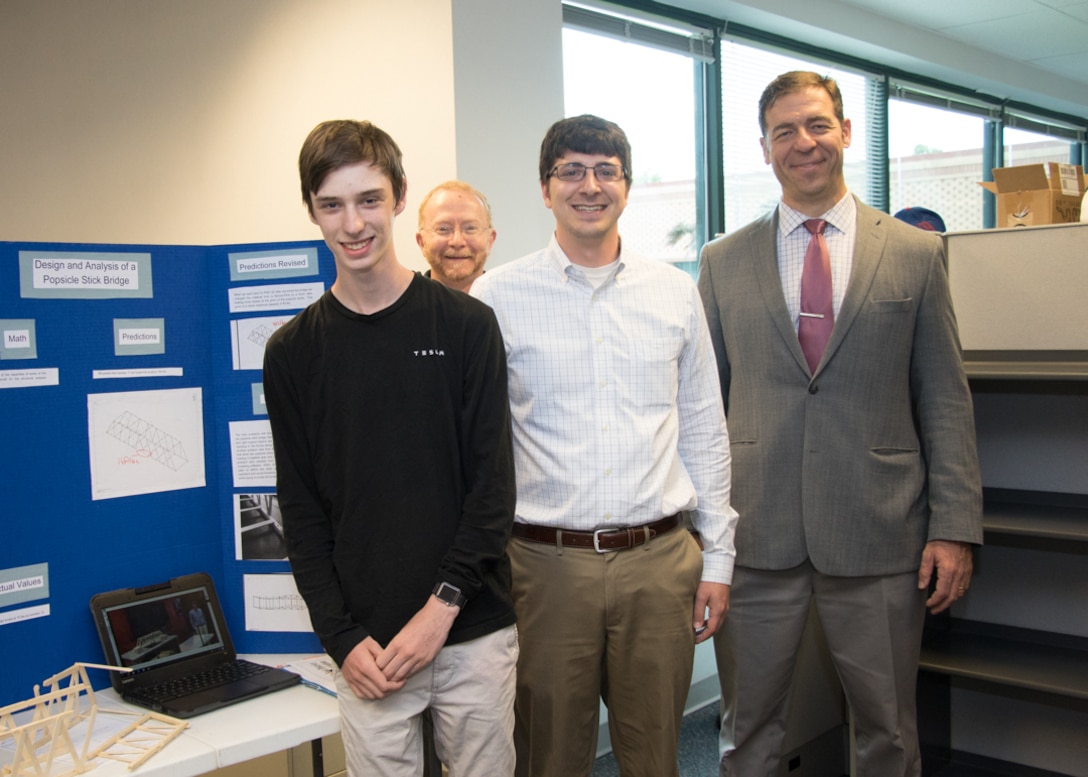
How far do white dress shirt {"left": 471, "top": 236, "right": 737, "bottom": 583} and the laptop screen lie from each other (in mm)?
669

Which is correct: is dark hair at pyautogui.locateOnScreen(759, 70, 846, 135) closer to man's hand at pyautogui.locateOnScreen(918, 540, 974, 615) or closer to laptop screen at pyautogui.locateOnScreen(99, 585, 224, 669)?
man's hand at pyautogui.locateOnScreen(918, 540, 974, 615)

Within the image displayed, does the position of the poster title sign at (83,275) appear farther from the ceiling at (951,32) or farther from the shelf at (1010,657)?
the ceiling at (951,32)

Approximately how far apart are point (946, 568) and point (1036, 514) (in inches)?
19.9

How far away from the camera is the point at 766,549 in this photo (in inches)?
82.7

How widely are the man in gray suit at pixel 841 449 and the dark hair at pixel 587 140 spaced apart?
0.49 metres

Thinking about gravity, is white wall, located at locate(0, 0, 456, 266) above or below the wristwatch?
above

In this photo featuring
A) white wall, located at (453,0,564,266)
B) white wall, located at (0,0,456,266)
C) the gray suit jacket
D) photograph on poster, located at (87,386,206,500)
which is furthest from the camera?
white wall, located at (0,0,456,266)

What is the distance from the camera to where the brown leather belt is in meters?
1.74

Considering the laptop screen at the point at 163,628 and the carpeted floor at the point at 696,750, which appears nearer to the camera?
the laptop screen at the point at 163,628

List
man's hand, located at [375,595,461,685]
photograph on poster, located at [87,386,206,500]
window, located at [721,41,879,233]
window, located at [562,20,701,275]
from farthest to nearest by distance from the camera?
window, located at [721,41,879,233] < window, located at [562,20,701,275] < photograph on poster, located at [87,386,206,500] < man's hand, located at [375,595,461,685]

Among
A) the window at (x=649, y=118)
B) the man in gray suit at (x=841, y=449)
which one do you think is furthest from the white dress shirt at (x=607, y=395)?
the window at (x=649, y=118)

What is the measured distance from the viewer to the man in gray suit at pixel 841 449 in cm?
203

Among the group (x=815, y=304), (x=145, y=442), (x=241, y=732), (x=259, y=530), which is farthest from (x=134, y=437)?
(x=815, y=304)

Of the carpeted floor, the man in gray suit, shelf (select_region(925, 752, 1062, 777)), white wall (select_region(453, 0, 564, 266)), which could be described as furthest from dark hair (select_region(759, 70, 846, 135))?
the carpeted floor
